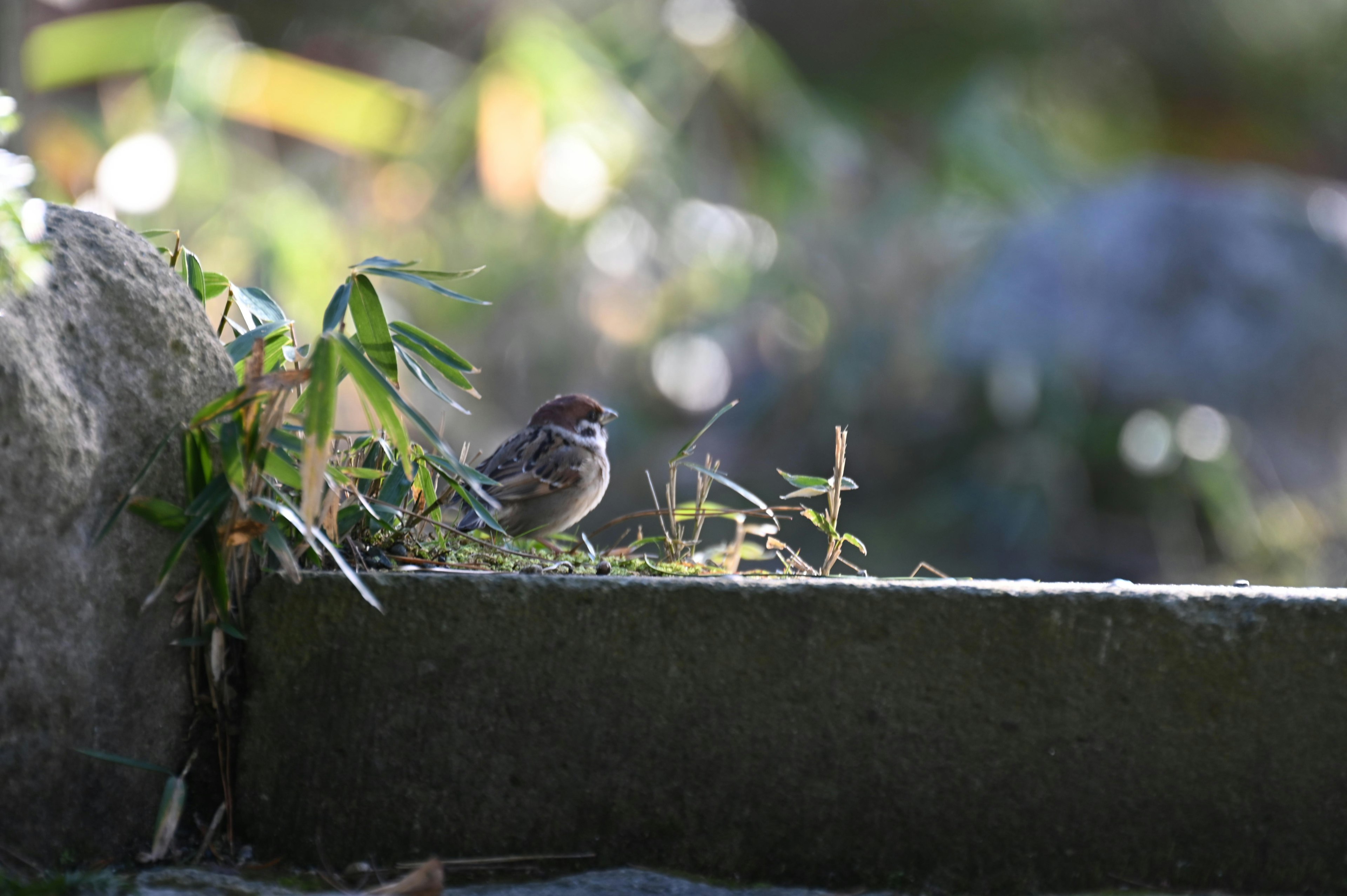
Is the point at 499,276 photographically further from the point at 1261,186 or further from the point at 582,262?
the point at 1261,186

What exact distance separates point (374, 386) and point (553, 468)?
1331 mm

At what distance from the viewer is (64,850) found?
47.4 inches

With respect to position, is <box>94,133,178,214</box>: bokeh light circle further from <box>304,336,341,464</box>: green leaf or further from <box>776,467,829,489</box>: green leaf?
<box>304,336,341,464</box>: green leaf

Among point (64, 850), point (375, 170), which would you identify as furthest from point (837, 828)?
point (375, 170)

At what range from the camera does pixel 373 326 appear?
1.54 metres

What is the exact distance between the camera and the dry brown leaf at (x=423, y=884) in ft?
3.69

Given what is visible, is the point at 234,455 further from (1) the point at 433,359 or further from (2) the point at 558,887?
(2) the point at 558,887

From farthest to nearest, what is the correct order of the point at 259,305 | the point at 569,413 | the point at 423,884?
the point at 569,413 < the point at 259,305 < the point at 423,884

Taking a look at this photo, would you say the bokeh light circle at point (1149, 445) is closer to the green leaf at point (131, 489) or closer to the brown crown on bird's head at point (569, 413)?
the brown crown on bird's head at point (569, 413)

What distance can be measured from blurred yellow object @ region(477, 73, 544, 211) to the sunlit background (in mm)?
17

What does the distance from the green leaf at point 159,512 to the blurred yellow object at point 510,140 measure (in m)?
5.60

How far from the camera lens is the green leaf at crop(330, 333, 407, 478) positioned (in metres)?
1.30

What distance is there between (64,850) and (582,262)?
6187 mm

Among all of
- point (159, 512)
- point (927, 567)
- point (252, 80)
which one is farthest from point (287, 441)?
point (252, 80)
